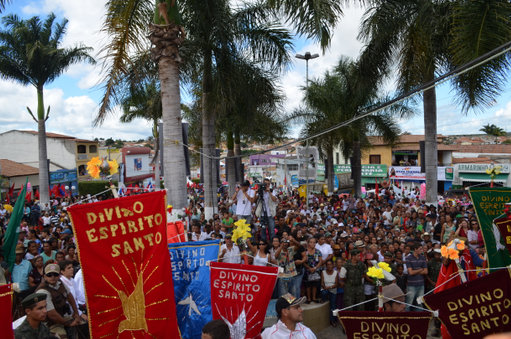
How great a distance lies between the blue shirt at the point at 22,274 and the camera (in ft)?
20.6

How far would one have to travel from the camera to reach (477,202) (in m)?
6.01

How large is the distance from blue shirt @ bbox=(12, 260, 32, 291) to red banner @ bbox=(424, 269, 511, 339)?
243 inches

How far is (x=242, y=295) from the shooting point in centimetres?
452

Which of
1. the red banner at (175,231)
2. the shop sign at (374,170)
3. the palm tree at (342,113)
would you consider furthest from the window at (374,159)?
the red banner at (175,231)

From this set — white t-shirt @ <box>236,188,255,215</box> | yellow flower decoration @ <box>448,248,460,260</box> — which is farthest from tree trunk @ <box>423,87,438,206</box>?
yellow flower decoration @ <box>448,248,460,260</box>

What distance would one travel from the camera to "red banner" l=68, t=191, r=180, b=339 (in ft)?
12.7

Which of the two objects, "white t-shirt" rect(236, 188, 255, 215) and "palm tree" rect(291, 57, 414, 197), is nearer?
"white t-shirt" rect(236, 188, 255, 215)

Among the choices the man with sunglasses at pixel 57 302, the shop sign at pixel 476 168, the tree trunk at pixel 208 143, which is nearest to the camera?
the man with sunglasses at pixel 57 302

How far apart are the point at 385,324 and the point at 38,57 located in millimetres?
21828

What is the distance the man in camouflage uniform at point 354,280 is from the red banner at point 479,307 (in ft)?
10.2

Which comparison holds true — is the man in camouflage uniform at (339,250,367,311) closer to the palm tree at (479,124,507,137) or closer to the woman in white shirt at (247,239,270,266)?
the woman in white shirt at (247,239,270,266)

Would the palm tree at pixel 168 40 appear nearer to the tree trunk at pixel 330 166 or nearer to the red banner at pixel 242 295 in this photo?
the red banner at pixel 242 295

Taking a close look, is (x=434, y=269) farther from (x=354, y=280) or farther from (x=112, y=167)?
(x=112, y=167)

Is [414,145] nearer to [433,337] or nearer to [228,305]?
[433,337]
